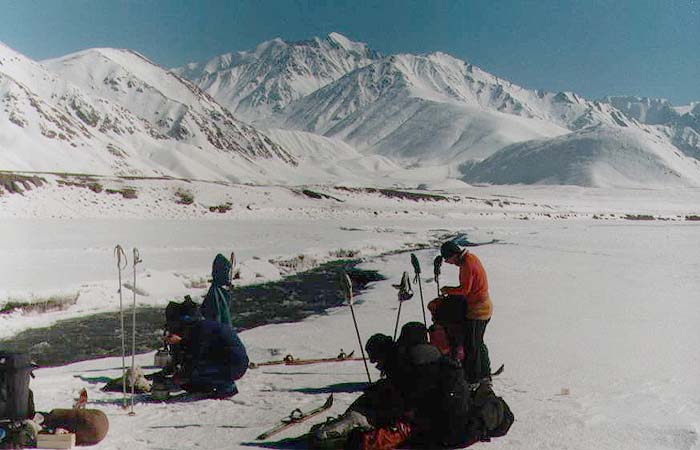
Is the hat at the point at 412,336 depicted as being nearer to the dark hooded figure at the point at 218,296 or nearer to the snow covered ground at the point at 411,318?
the snow covered ground at the point at 411,318

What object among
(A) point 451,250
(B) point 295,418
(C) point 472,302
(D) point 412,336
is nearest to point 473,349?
(C) point 472,302

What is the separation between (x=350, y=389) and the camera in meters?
7.89

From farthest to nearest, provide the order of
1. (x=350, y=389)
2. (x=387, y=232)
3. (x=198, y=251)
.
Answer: (x=387, y=232) → (x=198, y=251) → (x=350, y=389)

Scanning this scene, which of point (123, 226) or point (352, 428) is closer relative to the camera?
point (352, 428)

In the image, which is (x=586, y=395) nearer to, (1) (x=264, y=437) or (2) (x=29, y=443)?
(1) (x=264, y=437)

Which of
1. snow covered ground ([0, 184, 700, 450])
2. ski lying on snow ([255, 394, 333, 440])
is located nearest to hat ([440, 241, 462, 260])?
snow covered ground ([0, 184, 700, 450])

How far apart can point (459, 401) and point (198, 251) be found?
63.1ft

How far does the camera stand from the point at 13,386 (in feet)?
18.7

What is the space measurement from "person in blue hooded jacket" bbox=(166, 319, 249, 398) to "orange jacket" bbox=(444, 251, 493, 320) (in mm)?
2824

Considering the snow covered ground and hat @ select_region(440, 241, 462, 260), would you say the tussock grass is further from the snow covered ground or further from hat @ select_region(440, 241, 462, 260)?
hat @ select_region(440, 241, 462, 260)

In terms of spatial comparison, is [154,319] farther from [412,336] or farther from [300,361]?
[412,336]

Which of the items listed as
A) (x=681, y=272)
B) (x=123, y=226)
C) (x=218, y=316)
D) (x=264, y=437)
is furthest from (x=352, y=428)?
(x=123, y=226)

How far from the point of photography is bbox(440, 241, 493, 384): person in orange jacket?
24.2 ft

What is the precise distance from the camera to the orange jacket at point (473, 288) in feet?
24.1
